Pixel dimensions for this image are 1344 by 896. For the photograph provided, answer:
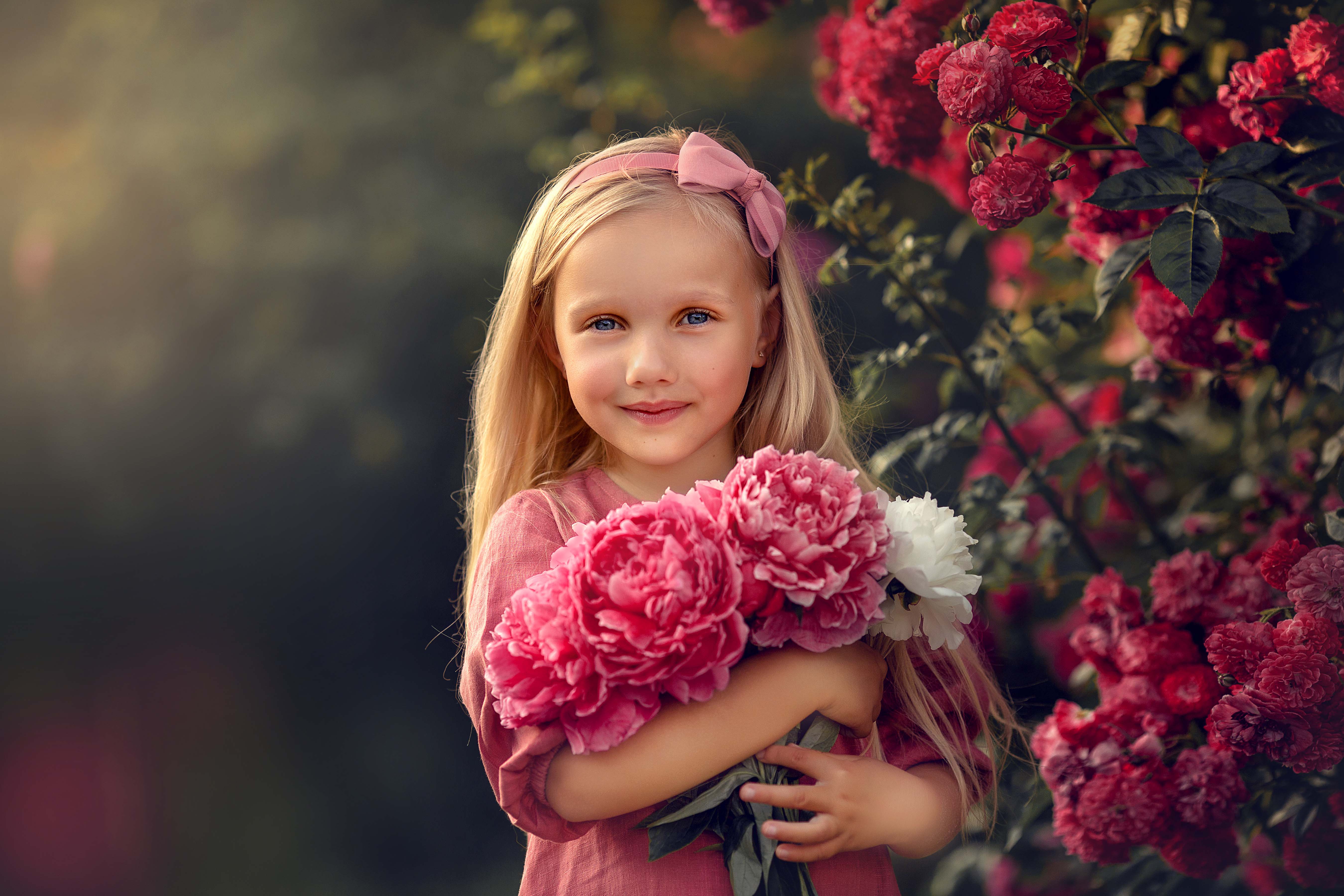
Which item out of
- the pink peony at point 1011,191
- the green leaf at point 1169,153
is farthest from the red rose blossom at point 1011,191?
the green leaf at point 1169,153

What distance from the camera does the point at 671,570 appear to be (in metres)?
0.97

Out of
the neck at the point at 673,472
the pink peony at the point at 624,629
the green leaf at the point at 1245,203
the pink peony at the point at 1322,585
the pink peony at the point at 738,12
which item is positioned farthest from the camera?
the pink peony at the point at 738,12

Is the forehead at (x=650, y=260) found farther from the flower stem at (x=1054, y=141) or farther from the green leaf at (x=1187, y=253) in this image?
the green leaf at (x=1187, y=253)

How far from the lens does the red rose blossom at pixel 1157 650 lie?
1.54 meters

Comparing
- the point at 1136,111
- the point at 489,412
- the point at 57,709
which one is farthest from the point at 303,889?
the point at 1136,111

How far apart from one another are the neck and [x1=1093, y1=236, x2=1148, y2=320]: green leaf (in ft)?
1.91

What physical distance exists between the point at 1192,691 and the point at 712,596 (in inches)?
36.3

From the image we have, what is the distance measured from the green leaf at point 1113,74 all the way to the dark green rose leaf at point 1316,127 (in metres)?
0.20

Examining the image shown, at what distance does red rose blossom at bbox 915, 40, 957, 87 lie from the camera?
1.29 meters

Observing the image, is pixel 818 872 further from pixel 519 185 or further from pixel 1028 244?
pixel 519 185

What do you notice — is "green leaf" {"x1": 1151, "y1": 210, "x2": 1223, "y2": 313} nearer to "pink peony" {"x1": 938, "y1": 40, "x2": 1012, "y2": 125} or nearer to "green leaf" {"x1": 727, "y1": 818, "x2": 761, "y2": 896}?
"pink peony" {"x1": 938, "y1": 40, "x2": 1012, "y2": 125}

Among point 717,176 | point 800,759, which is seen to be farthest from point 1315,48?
point 800,759

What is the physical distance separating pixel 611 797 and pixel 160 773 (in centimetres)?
169

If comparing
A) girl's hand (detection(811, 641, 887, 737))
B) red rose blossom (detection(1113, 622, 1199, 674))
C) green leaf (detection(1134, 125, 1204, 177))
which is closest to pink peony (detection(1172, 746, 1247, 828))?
red rose blossom (detection(1113, 622, 1199, 674))
